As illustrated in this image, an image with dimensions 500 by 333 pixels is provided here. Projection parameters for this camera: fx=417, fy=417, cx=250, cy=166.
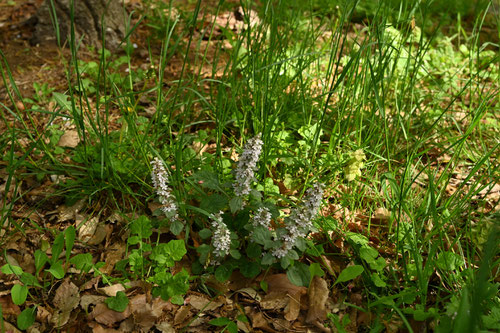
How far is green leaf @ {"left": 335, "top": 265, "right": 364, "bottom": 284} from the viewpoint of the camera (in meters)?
1.66

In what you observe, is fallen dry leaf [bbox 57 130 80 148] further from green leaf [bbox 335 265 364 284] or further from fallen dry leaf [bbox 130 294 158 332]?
green leaf [bbox 335 265 364 284]

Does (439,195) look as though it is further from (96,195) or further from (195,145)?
(96,195)

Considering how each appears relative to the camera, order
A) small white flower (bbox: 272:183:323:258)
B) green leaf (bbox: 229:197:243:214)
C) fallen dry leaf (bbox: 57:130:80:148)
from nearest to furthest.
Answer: small white flower (bbox: 272:183:323:258), green leaf (bbox: 229:197:243:214), fallen dry leaf (bbox: 57:130:80:148)

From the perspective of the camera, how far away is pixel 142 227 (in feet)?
5.84

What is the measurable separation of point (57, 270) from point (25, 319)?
8.1 inches

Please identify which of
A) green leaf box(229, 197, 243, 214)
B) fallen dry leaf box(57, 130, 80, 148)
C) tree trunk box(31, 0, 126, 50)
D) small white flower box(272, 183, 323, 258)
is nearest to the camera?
small white flower box(272, 183, 323, 258)

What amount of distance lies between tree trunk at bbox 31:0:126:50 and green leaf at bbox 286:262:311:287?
2295mm

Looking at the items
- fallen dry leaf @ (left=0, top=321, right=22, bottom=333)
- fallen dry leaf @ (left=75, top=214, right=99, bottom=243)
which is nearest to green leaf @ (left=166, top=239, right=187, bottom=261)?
fallen dry leaf @ (left=75, top=214, right=99, bottom=243)

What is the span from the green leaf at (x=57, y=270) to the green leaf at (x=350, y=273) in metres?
1.12

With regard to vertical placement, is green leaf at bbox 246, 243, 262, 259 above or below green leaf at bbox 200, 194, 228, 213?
below

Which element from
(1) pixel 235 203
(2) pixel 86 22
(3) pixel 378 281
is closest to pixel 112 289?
(1) pixel 235 203

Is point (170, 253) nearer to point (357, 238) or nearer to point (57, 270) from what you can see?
point (57, 270)

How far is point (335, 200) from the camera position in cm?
209

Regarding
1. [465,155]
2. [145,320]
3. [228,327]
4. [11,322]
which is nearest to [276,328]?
[228,327]
